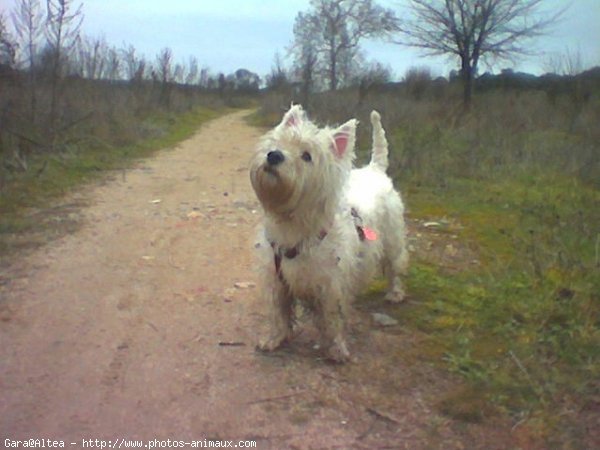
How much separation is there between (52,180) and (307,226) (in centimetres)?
777

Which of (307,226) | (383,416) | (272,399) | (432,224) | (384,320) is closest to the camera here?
(383,416)

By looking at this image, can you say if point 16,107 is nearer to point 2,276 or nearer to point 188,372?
point 2,276

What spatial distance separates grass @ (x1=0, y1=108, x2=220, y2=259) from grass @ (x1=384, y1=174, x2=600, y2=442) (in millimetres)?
4307

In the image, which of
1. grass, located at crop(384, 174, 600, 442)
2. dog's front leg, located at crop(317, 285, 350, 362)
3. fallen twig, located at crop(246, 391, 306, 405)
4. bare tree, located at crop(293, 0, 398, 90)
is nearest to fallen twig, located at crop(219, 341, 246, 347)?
dog's front leg, located at crop(317, 285, 350, 362)

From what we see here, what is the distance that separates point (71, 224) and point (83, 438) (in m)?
5.22

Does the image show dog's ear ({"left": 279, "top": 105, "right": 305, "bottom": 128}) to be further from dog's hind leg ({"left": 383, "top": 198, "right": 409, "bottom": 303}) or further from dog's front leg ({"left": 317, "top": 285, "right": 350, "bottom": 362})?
dog's hind leg ({"left": 383, "top": 198, "right": 409, "bottom": 303})

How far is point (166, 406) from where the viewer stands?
151 inches

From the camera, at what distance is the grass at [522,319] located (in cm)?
396

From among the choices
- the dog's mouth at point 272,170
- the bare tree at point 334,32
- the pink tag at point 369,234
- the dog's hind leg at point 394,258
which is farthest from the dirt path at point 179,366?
the bare tree at point 334,32

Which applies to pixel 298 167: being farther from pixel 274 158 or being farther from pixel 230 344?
pixel 230 344

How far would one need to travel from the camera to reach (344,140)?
4.69 meters

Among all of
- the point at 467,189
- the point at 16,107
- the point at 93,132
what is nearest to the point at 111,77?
the point at 93,132

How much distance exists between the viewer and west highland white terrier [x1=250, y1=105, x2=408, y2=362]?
4.38m

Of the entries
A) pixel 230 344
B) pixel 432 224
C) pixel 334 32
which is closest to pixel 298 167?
pixel 230 344
